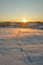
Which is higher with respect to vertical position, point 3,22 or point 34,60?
point 3,22

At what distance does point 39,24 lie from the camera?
6281 millimetres

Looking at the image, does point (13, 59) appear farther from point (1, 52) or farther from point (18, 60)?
point (1, 52)

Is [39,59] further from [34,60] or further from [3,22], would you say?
[3,22]

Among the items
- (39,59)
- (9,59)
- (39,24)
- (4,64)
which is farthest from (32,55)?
(39,24)

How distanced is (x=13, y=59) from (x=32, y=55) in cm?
25

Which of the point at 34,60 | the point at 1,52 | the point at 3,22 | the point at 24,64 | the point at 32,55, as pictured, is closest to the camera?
the point at 24,64

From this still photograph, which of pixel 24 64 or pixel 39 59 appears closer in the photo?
pixel 24 64

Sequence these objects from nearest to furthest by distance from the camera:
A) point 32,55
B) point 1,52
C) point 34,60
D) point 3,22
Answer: point 34,60 < point 32,55 < point 1,52 < point 3,22

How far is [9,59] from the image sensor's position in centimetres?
175

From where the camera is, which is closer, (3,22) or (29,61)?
(29,61)

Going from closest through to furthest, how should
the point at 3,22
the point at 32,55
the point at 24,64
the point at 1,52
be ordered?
the point at 24,64 → the point at 32,55 → the point at 1,52 → the point at 3,22

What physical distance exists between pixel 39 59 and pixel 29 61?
0.12 m

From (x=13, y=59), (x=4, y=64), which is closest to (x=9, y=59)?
(x=13, y=59)

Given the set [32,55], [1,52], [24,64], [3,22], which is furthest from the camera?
[3,22]
